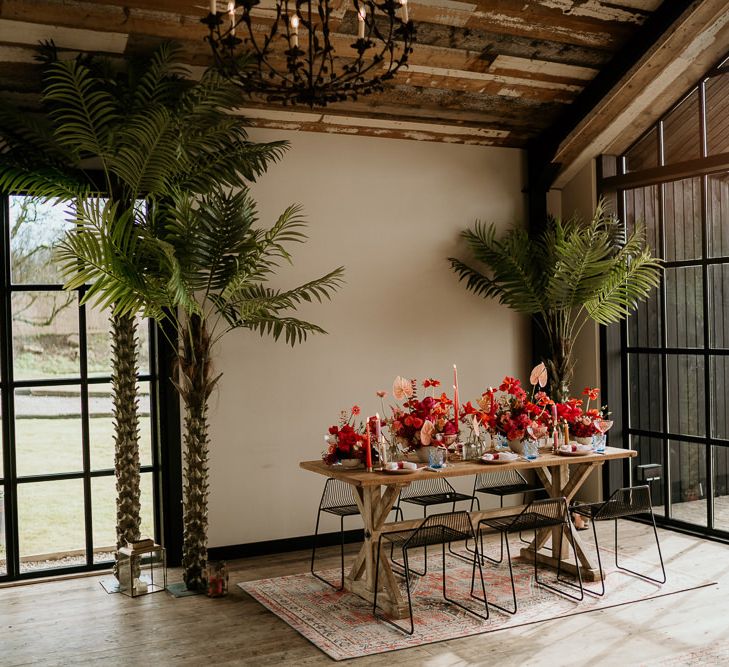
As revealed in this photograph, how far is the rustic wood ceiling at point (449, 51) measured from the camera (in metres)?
5.08

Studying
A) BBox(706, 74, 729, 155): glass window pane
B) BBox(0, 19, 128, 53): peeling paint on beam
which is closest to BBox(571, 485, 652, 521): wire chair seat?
BBox(706, 74, 729, 155): glass window pane

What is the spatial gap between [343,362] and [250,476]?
1.16m

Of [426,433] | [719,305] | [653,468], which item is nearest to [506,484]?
[653,468]

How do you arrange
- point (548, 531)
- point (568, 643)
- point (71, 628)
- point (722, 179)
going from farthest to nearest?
point (722, 179)
point (548, 531)
point (71, 628)
point (568, 643)

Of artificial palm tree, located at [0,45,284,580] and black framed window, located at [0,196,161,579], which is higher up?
artificial palm tree, located at [0,45,284,580]

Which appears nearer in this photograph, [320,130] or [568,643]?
[568,643]

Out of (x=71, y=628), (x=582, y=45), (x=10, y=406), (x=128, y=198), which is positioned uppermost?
(x=582, y=45)

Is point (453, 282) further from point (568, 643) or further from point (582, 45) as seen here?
point (568, 643)

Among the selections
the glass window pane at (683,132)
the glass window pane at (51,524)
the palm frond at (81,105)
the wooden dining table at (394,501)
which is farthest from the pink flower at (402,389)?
the glass window pane at (683,132)

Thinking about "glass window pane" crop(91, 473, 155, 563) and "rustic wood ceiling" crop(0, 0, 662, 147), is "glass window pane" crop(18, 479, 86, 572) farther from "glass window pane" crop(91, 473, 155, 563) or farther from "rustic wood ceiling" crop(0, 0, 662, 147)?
"rustic wood ceiling" crop(0, 0, 662, 147)

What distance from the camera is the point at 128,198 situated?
18.1 feet

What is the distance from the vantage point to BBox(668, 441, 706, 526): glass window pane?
655 centimetres

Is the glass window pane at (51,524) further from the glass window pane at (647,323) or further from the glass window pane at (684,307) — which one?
the glass window pane at (684,307)

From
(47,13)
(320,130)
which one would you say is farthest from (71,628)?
(320,130)
